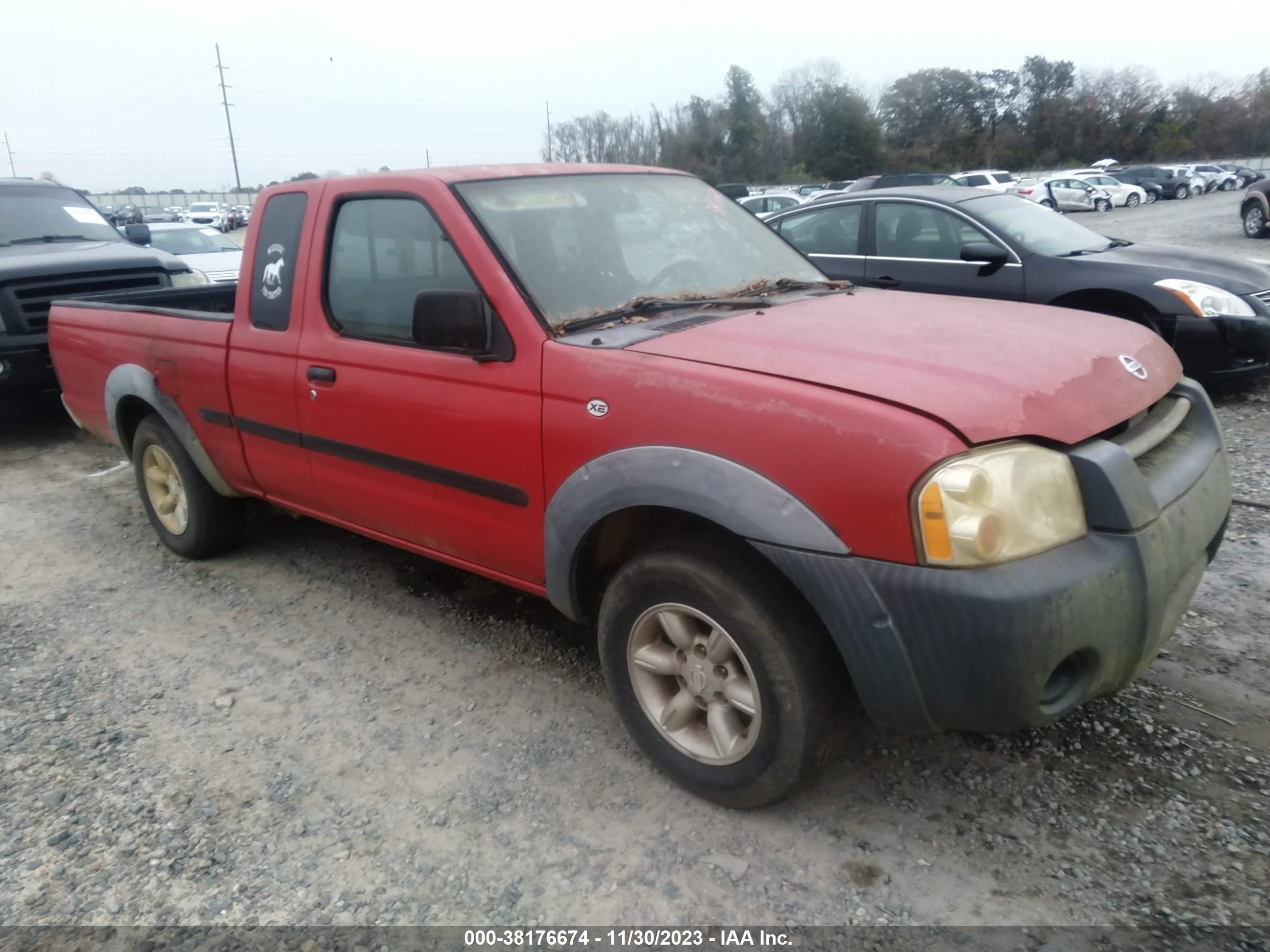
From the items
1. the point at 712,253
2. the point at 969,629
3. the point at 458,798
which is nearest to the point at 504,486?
the point at 458,798

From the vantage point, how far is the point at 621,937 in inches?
89.2

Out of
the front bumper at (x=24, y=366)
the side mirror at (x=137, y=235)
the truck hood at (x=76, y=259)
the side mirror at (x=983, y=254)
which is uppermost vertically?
the side mirror at (x=983, y=254)

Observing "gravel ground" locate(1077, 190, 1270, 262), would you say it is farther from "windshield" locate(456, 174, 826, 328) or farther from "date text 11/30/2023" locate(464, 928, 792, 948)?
"date text 11/30/2023" locate(464, 928, 792, 948)

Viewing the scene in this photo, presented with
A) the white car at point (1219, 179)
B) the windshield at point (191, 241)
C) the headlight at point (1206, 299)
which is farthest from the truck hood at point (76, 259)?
the white car at point (1219, 179)

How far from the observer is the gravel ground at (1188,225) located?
18.4 m

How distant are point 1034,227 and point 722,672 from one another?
223 inches

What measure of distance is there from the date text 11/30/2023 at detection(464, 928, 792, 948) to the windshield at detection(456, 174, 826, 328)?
174cm

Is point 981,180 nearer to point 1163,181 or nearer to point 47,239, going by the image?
point 1163,181

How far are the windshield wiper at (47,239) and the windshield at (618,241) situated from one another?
6.83 meters

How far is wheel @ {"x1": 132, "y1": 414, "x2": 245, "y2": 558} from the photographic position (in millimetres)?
4531

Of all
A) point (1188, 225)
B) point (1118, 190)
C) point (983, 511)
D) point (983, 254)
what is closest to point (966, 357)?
point (983, 511)

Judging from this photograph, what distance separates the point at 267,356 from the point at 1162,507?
10.6ft

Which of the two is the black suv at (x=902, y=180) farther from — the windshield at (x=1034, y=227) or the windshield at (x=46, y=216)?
Result: the windshield at (x=46, y=216)

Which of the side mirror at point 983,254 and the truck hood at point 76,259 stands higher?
the side mirror at point 983,254
